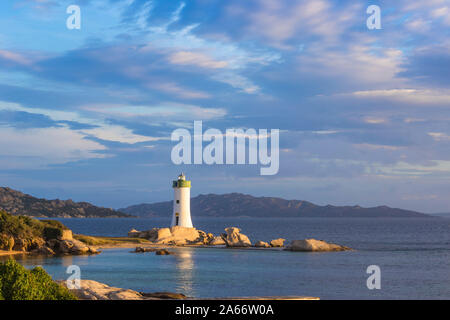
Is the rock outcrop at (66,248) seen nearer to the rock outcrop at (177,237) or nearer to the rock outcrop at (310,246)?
the rock outcrop at (177,237)

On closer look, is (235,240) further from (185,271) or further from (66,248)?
(185,271)

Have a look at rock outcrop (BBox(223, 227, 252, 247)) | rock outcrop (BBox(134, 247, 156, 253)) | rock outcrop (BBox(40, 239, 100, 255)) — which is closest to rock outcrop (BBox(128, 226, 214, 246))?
rock outcrop (BBox(223, 227, 252, 247))

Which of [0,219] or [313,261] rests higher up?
[0,219]

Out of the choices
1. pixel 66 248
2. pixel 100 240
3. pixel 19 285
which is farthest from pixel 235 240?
pixel 19 285

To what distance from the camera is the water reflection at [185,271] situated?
3519 centimetres

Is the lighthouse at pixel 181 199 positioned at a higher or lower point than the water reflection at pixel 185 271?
higher

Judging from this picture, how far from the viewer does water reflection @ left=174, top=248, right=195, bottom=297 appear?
3519cm

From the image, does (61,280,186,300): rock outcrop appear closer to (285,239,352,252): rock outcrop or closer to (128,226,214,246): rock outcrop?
(285,239,352,252): rock outcrop

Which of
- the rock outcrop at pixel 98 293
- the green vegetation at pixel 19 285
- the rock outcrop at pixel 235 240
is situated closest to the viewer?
the green vegetation at pixel 19 285

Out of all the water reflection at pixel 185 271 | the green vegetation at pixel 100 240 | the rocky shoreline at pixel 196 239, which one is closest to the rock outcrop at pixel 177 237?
the rocky shoreline at pixel 196 239

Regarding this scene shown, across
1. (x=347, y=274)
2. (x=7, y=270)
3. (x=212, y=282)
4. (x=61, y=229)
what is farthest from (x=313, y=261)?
(x=7, y=270)
